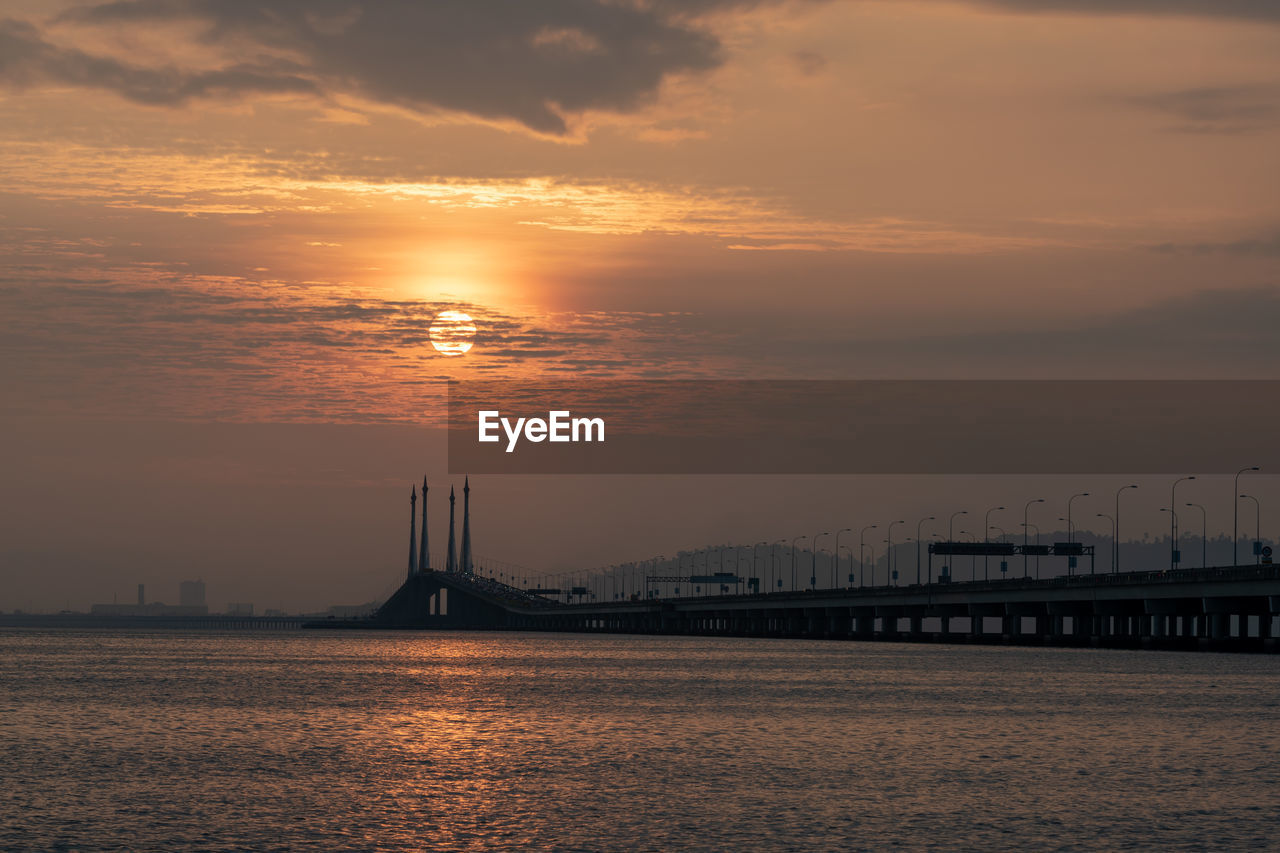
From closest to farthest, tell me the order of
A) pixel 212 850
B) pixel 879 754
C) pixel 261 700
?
pixel 212 850 < pixel 879 754 < pixel 261 700

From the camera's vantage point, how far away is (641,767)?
186 ft

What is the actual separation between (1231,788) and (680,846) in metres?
20.9

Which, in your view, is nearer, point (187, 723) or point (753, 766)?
point (753, 766)

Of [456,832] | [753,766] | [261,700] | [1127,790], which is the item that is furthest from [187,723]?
[1127,790]

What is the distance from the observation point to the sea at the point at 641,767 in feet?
136

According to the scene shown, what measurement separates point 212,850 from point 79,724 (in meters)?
39.3

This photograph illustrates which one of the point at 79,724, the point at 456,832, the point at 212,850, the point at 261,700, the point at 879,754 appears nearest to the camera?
the point at 212,850

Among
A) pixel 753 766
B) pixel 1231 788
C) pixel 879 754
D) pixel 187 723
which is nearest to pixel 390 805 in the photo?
pixel 753 766

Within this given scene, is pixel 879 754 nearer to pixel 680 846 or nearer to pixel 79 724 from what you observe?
pixel 680 846

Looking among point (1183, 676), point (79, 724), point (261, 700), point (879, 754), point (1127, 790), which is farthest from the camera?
point (1183, 676)

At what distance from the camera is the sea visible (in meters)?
41.5

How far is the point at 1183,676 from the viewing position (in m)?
127

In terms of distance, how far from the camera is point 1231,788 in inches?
2023

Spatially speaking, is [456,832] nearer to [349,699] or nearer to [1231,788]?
[1231,788]
